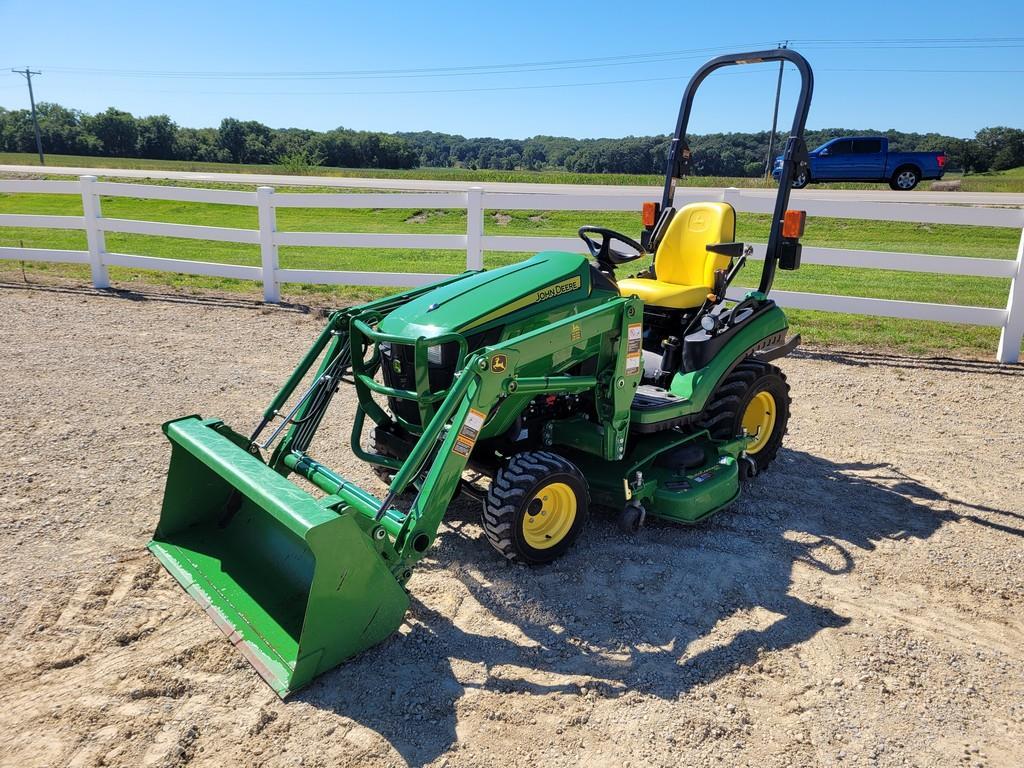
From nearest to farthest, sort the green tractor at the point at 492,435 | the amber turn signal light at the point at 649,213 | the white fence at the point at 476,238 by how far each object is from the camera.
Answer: the green tractor at the point at 492,435 → the amber turn signal light at the point at 649,213 → the white fence at the point at 476,238

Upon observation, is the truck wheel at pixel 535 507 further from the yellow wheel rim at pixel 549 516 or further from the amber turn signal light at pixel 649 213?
the amber turn signal light at pixel 649 213

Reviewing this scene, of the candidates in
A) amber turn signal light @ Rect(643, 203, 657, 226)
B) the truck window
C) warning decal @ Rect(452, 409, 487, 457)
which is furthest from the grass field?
warning decal @ Rect(452, 409, 487, 457)

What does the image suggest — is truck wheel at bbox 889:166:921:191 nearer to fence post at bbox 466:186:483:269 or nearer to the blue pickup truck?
the blue pickup truck

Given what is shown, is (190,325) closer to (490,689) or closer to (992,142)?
(490,689)

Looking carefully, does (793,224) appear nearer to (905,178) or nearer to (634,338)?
(634,338)

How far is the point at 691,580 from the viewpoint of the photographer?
3795 millimetres

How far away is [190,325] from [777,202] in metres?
6.40

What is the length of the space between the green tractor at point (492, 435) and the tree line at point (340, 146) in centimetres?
3069

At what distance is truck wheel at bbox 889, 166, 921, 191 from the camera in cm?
2402

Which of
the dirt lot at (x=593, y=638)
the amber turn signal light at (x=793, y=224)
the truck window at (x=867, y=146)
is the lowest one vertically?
the dirt lot at (x=593, y=638)

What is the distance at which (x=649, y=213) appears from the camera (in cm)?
568

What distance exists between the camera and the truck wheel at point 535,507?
11.8 ft

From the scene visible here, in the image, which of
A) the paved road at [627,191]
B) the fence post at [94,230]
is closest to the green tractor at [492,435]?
the fence post at [94,230]

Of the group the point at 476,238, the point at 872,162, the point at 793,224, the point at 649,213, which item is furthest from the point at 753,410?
the point at 872,162
